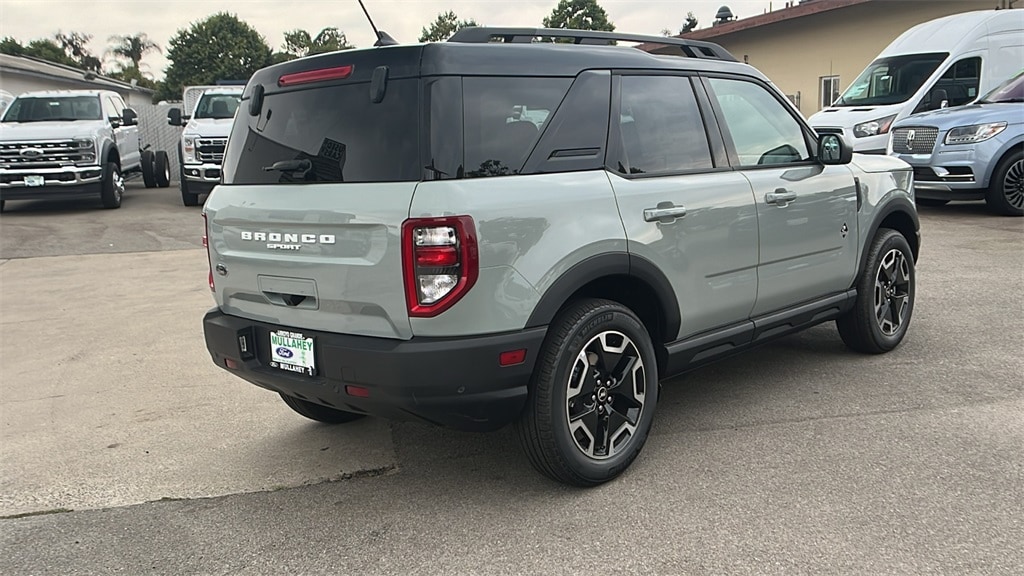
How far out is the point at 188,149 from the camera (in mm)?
15125

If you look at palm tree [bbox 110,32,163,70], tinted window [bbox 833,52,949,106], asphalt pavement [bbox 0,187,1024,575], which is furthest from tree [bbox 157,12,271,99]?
asphalt pavement [bbox 0,187,1024,575]

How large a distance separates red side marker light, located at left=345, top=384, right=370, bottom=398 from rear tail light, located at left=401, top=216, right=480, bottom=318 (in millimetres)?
387

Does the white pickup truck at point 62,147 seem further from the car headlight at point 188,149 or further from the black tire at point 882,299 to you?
the black tire at point 882,299

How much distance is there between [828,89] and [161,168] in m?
17.4

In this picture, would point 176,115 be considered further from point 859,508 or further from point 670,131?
point 859,508

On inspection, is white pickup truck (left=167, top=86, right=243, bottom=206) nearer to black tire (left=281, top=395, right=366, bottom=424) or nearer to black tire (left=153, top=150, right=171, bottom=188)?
black tire (left=153, top=150, right=171, bottom=188)

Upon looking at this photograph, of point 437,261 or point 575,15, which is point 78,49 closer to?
point 575,15

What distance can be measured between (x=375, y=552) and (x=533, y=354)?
974mm

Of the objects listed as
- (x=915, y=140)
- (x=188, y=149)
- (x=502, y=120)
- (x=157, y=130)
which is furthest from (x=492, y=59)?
(x=157, y=130)

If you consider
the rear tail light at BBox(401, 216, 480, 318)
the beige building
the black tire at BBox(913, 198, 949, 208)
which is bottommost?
the black tire at BBox(913, 198, 949, 208)

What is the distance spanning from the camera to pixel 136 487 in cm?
382

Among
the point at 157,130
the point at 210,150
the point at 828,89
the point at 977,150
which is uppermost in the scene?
the point at 828,89

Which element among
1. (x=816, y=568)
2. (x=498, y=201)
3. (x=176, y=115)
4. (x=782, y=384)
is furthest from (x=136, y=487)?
(x=176, y=115)

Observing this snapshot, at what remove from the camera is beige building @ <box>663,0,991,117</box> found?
20.1 metres
